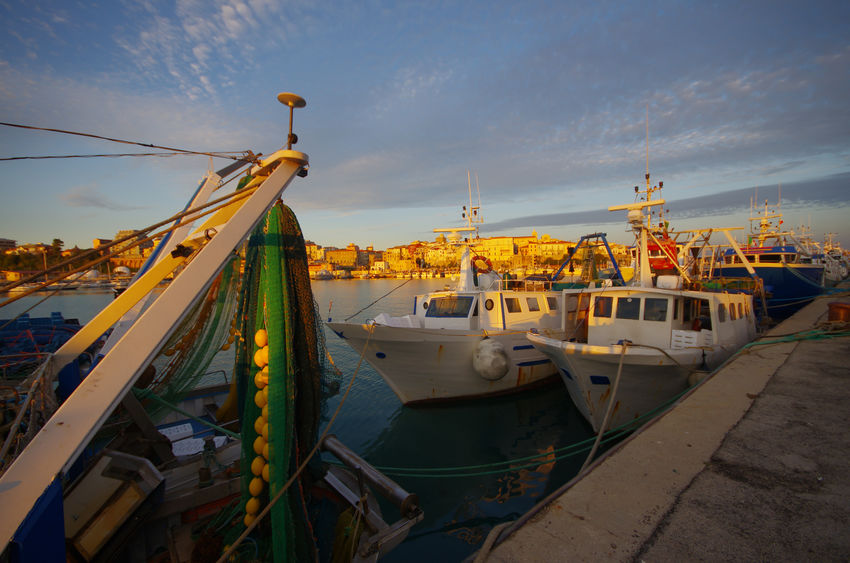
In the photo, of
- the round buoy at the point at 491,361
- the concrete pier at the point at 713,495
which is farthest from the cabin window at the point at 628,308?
the concrete pier at the point at 713,495

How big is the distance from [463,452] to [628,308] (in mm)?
5427

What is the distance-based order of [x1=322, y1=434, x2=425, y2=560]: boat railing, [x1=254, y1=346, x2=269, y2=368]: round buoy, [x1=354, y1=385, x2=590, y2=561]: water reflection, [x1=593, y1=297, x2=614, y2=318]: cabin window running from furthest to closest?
1. [x1=593, y1=297, x2=614, y2=318]: cabin window
2. [x1=354, y1=385, x2=590, y2=561]: water reflection
3. [x1=322, y1=434, x2=425, y2=560]: boat railing
4. [x1=254, y1=346, x2=269, y2=368]: round buoy

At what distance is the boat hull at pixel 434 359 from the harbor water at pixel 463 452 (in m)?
0.53

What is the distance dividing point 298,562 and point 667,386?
8037 millimetres

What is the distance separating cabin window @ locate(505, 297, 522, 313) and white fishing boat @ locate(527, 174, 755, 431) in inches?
84.5

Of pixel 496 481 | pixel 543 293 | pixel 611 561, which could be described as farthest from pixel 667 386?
pixel 611 561

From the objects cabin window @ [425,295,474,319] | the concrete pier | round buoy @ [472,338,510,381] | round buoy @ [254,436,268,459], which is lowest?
round buoy @ [472,338,510,381]

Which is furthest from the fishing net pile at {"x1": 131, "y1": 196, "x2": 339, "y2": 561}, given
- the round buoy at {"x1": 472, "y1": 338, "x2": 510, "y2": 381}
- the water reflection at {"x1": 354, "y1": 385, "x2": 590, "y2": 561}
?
the round buoy at {"x1": 472, "y1": 338, "x2": 510, "y2": 381}

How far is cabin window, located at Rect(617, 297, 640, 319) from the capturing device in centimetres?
957

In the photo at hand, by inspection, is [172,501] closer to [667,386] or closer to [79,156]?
[79,156]

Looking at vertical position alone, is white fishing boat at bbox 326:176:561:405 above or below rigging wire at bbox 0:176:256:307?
below

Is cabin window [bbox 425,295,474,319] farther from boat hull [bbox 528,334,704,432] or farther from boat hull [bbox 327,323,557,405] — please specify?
boat hull [bbox 528,334,704,432]

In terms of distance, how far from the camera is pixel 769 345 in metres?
9.61

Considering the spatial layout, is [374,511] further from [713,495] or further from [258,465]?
[713,495]
